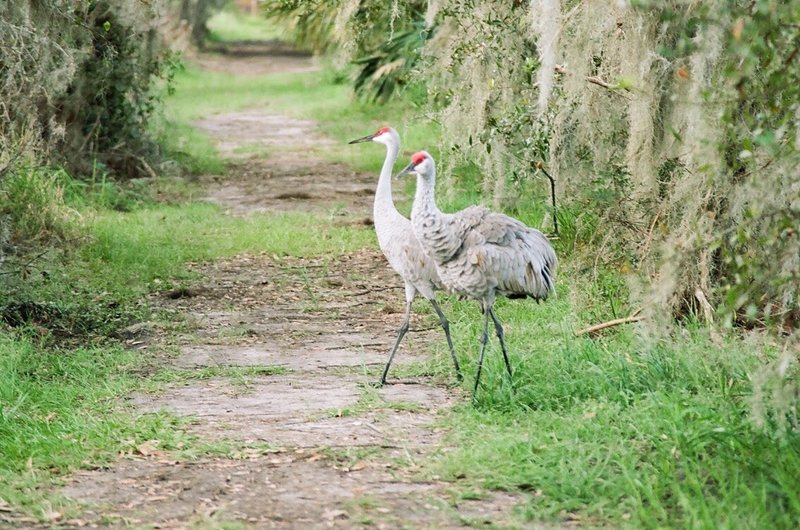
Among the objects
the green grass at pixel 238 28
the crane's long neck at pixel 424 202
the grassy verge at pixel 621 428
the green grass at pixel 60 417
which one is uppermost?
the crane's long neck at pixel 424 202

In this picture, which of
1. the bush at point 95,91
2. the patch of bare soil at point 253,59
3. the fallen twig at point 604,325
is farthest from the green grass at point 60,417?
the patch of bare soil at point 253,59

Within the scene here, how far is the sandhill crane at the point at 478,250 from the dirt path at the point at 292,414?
683 millimetres

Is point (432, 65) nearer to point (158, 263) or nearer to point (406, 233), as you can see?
point (158, 263)

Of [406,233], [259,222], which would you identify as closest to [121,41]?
[259,222]

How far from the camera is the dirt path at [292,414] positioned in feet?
17.7

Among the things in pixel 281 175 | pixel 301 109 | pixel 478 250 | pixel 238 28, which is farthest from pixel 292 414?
pixel 238 28

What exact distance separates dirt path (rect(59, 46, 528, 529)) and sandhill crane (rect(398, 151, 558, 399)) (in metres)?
0.68

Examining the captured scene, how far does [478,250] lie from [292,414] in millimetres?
1406

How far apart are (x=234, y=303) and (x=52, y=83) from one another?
8.46 ft

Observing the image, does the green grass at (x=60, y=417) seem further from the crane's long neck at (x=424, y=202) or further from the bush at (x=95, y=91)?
the bush at (x=95, y=91)

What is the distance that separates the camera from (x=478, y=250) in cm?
713

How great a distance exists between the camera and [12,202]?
35.4 feet

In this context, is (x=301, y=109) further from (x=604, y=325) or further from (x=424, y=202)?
(x=424, y=202)

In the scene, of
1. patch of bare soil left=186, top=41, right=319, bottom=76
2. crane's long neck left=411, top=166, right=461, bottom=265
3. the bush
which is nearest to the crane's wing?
crane's long neck left=411, top=166, right=461, bottom=265
